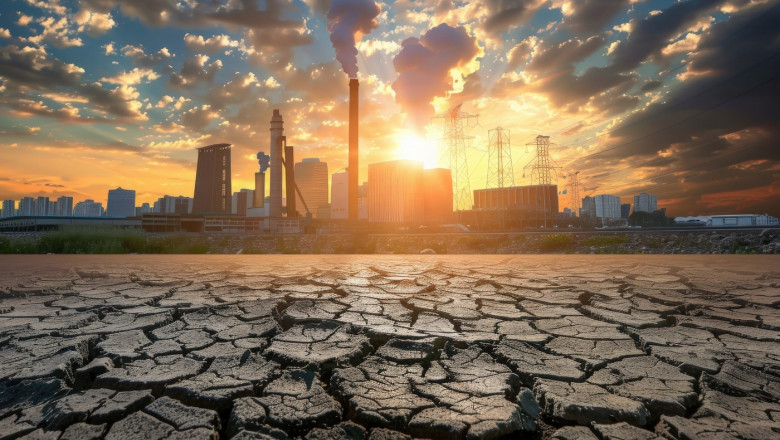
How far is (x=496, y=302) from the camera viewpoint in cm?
309

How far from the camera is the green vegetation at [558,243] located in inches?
424

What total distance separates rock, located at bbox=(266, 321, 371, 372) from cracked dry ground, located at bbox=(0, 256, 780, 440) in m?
0.01

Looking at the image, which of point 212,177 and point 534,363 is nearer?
point 534,363

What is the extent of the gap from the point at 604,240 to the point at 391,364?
35.0 ft

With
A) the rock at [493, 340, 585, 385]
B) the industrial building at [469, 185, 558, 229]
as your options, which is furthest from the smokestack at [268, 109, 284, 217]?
the rock at [493, 340, 585, 385]

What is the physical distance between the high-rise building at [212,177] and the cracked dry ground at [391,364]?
344 feet

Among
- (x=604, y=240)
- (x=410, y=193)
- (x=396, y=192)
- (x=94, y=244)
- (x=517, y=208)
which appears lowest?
(x=94, y=244)

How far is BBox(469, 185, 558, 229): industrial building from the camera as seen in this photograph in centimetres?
4662

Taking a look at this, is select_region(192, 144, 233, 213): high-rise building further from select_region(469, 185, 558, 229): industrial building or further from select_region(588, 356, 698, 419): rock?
select_region(588, 356, 698, 419): rock

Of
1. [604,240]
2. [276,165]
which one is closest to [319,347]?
[604,240]

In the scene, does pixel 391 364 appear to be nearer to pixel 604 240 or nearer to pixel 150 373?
pixel 150 373

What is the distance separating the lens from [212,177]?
326ft

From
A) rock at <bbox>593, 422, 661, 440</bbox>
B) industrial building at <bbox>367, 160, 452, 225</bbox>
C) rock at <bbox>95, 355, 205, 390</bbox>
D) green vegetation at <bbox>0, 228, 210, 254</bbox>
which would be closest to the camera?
rock at <bbox>593, 422, 661, 440</bbox>

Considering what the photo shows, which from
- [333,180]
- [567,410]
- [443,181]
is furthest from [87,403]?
[333,180]
